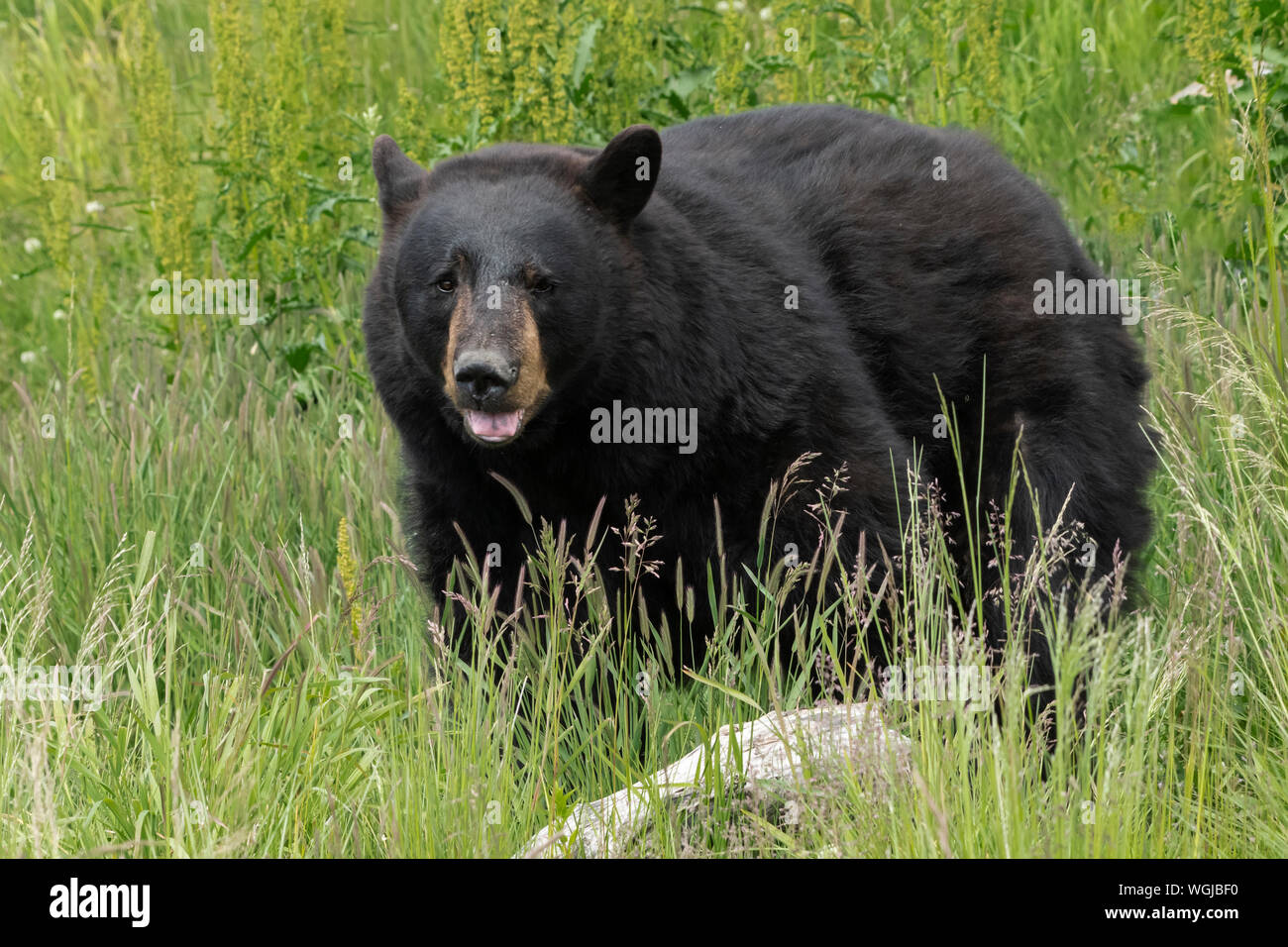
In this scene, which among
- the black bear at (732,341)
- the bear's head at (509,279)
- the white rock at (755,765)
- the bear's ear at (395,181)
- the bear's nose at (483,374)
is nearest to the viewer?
the white rock at (755,765)

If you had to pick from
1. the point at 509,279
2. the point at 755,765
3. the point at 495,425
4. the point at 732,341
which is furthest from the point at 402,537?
the point at 755,765

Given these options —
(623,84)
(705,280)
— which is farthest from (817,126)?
(623,84)

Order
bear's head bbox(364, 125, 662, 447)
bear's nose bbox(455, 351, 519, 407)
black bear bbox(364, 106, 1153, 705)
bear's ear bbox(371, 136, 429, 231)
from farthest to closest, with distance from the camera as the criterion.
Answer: bear's ear bbox(371, 136, 429, 231), black bear bbox(364, 106, 1153, 705), bear's head bbox(364, 125, 662, 447), bear's nose bbox(455, 351, 519, 407)

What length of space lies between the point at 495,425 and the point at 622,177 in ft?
2.44

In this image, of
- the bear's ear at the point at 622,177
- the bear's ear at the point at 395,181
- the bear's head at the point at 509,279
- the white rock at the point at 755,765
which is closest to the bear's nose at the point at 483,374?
the bear's head at the point at 509,279

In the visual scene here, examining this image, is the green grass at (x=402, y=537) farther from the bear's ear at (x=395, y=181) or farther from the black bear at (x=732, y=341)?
the bear's ear at (x=395, y=181)

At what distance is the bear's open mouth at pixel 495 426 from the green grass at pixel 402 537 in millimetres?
343

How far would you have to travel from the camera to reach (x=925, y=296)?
441cm

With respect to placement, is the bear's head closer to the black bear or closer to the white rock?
the black bear

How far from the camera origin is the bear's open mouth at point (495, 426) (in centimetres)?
363

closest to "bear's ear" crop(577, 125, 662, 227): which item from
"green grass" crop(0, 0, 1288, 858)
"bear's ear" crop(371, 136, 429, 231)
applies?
"bear's ear" crop(371, 136, 429, 231)

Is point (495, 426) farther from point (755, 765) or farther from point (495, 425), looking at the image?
point (755, 765)

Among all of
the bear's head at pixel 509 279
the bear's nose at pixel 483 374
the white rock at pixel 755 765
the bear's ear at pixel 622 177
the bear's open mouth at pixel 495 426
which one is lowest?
the white rock at pixel 755 765

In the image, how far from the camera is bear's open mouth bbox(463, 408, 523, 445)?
3633 mm
